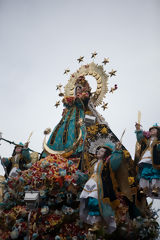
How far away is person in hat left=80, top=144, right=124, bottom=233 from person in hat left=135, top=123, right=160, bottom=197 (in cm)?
111

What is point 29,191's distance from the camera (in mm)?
6801

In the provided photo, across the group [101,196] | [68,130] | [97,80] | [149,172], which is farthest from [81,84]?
[101,196]

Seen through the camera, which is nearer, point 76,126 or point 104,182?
point 104,182

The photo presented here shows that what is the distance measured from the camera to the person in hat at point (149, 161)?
6.97 metres

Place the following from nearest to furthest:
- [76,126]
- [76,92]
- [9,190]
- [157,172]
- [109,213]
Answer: [109,213] < [157,172] < [9,190] < [76,126] < [76,92]

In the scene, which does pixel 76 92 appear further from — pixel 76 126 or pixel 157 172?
pixel 157 172

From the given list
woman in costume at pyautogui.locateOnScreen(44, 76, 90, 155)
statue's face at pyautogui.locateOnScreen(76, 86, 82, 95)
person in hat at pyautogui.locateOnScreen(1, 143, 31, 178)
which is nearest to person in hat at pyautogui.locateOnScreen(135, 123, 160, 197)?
woman in costume at pyautogui.locateOnScreen(44, 76, 90, 155)

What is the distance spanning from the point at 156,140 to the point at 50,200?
3728 mm

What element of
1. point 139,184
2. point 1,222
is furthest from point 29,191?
point 139,184

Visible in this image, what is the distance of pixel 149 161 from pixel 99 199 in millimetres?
2080

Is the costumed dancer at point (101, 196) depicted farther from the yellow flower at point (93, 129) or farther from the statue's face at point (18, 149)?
the statue's face at point (18, 149)

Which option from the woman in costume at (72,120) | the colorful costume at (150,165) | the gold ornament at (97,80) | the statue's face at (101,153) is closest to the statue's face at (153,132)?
the colorful costume at (150,165)

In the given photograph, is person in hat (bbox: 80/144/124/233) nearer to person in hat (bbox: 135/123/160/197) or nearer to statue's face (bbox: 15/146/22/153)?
person in hat (bbox: 135/123/160/197)

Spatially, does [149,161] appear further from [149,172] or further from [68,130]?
[68,130]
